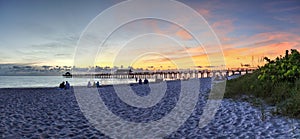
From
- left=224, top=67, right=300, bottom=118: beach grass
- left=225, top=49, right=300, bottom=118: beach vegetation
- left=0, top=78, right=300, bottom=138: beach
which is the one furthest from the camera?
left=225, top=49, right=300, bottom=118: beach vegetation

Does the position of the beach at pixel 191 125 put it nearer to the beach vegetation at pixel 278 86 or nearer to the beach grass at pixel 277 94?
the beach grass at pixel 277 94

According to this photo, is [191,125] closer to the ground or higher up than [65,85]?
closer to the ground

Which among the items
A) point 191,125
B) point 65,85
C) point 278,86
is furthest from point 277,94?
point 65,85

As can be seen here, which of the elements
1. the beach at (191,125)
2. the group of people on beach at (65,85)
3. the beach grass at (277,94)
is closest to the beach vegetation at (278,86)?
the beach grass at (277,94)

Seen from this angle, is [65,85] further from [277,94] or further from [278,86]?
[277,94]

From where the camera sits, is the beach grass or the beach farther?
the beach grass

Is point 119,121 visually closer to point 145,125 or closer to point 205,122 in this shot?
point 145,125

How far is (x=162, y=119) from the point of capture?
1170 centimetres

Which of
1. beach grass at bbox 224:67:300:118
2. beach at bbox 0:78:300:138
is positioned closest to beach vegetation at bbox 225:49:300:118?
beach grass at bbox 224:67:300:118

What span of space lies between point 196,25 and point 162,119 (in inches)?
468

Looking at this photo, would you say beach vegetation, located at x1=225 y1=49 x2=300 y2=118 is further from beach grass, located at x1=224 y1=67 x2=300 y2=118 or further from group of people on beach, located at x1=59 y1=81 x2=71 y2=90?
group of people on beach, located at x1=59 y1=81 x2=71 y2=90

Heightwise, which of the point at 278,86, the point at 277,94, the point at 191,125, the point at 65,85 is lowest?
the point at 191,125

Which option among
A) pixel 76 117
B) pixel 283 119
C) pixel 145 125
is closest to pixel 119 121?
pixel 145 125

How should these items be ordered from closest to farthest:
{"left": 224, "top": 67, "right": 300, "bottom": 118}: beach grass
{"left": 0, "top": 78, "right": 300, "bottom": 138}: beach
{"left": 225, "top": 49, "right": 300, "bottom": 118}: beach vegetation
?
{"left": 0, "top": 78, "right": 300, "bottom": 138}: beach
{"left": 224, "top": 67, "right": 300, "bottom": 118}: beach grass
{"left": 225, "top": 49, "right": 300, "bottom": 118}: beach vegetation
